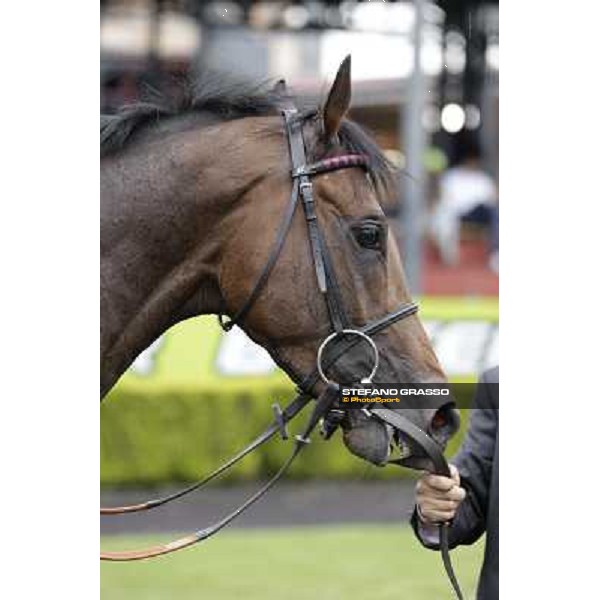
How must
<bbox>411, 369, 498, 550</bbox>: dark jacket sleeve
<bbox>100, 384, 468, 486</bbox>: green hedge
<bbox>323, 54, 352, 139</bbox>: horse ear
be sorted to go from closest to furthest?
<bbox>323, 54, 352, 139</bbox>: horse ear < <bbox>411, 369, 498, 550</bbox>: dark jacket sleeve < <bbox>100, 384, 468, 486</bbox>: green hedge

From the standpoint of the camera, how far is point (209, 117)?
2.52 metres

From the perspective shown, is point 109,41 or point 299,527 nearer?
point 299,527

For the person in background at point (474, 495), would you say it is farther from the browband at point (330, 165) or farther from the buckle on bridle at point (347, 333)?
the browband at point (330, 165)

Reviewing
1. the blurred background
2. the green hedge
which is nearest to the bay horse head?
the blurred background

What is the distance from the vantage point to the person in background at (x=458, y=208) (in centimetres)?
632

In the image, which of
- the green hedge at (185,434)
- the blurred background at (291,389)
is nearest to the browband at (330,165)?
the blurred background at (291,389)

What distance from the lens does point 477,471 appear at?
2600mm

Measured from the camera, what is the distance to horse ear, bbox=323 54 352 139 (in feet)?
7.57

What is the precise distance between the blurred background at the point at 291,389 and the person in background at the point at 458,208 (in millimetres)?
14

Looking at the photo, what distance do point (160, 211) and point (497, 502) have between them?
88cm

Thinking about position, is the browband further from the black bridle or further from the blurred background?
the blurred background

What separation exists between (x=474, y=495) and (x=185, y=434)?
13.4 ft
